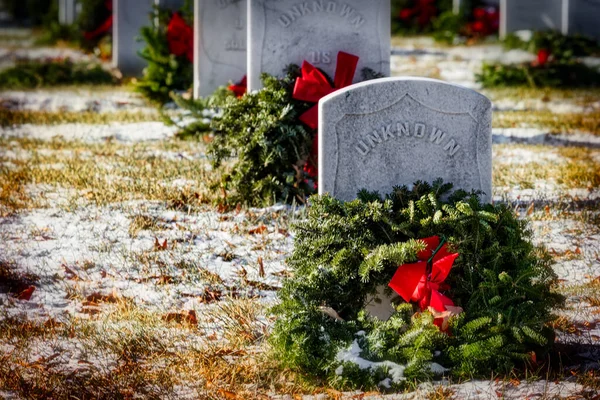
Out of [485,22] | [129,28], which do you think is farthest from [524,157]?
[485,22]

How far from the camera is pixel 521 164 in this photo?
7906mm

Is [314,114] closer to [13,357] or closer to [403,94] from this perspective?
[403,94]

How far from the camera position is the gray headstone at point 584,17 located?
14.7 meters

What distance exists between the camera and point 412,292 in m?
4.04

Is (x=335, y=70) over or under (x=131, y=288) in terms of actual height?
over

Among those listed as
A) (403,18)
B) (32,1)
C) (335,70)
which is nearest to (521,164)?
(335,70)

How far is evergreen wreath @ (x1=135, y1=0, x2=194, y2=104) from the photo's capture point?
1118 cm

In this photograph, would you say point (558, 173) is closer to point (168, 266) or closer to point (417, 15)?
point (168, 266)

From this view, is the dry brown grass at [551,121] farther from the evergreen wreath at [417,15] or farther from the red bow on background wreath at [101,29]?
the evergreen wreath at [417,15]

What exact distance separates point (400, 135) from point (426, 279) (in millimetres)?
795

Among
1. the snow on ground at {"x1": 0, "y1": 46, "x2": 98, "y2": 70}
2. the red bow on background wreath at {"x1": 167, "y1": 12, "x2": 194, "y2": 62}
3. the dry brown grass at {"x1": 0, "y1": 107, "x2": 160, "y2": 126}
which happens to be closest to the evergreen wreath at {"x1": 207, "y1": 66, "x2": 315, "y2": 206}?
the dry brown grass at {"x1": 0, "y1": 107, "x2": 160, "y2": 126}

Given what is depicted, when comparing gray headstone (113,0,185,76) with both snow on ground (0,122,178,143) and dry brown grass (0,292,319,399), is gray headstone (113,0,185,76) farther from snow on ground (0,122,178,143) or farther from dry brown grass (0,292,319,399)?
dry brown grass (0,292,319,399)

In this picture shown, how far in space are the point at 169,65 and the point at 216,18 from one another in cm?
189

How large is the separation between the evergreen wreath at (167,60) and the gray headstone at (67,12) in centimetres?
1166
